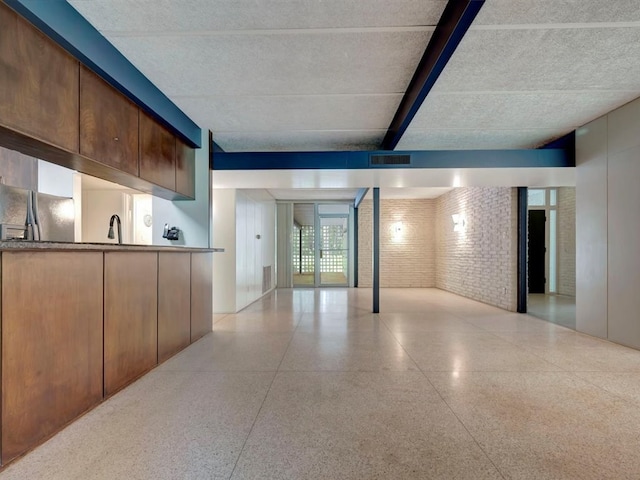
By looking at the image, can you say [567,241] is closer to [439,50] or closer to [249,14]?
[439,50]

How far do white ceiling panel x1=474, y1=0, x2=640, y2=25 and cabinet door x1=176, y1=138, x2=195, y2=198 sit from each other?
10.9 ft

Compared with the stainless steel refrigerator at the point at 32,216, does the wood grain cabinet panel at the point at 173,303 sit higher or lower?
lower

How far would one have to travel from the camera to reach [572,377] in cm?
268

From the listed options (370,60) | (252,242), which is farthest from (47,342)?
(252,242)

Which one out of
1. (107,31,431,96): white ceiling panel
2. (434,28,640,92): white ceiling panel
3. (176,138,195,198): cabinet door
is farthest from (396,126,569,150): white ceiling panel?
(176,138,195,198): cabinet door

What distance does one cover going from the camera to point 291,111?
3.69 meters

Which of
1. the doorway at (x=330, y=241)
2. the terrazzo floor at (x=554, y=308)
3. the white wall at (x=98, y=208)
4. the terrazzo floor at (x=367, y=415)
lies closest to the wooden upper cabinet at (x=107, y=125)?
the terrazzo floor at (x=367, y=415)

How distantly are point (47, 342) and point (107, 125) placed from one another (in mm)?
1751

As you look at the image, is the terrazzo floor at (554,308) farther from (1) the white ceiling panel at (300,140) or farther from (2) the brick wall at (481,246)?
(1) the white ceiling panel at (300,140)

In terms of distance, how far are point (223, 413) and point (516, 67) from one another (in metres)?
3.44

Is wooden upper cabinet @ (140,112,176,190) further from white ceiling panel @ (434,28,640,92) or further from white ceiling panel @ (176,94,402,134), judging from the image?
white ceiling panel @ (434,28,640,92)

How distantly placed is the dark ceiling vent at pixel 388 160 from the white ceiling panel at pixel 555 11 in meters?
2.38

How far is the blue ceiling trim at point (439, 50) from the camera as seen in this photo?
199 centimetres

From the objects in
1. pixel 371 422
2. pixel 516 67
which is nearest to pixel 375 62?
pixel 516 67
